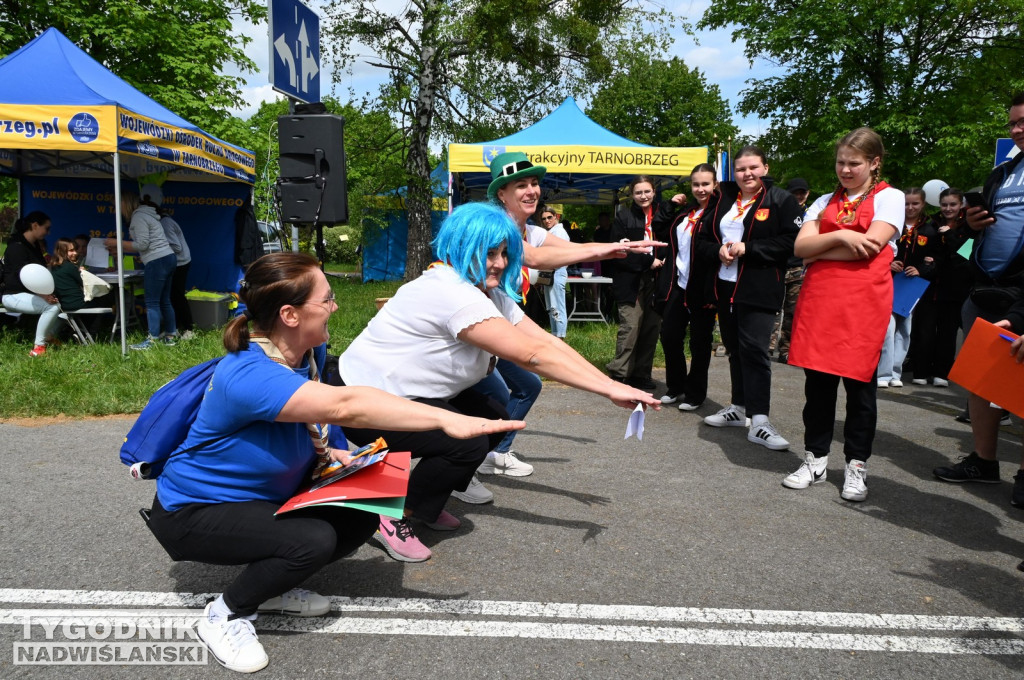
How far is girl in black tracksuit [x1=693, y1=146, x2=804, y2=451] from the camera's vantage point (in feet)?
15.6

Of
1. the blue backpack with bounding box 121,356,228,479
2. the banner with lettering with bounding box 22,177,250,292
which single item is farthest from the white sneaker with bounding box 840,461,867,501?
the banner with lettering with bounding box 22,177,250,292

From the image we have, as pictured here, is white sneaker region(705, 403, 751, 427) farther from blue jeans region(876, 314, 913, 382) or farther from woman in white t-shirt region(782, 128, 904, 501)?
blue jeans region(876, 314, 913, 382)

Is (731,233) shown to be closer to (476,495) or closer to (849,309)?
(849,309)

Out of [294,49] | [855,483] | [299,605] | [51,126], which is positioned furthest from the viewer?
[51,126]

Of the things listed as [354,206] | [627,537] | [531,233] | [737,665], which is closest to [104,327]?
[531,233]

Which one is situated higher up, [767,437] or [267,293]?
[267,293]

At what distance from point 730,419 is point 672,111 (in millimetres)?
36233

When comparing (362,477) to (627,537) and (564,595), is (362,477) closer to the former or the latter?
(564,595)

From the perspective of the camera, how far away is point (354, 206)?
23516 millimetres

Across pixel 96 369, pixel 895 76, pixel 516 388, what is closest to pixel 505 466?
pixel 516 388

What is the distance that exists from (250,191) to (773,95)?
672 inches

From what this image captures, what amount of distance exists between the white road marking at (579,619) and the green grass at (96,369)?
3511 millimetres

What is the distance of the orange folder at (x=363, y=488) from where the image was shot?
2.22m

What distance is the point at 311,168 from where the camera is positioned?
6.07 meters
